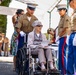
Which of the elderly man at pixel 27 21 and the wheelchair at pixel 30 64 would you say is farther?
the elderly man at pixel 27 21

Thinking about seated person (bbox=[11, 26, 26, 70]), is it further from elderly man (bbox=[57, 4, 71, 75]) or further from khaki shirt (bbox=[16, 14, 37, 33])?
elderly man (bbox=[57, 4, 71, 75])

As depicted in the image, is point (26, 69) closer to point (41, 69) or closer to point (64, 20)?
point (41, 69)

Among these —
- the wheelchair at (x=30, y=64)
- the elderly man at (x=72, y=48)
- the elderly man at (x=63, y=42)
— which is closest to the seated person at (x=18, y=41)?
the wheelchair at (x=30, y=64)

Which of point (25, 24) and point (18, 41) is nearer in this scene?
point (25, 24)

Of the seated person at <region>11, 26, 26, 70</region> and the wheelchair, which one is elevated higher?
the seated person at <region>11, 26, 26, 70</region>

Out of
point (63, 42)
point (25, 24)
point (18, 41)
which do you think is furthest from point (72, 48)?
point (18, 41)

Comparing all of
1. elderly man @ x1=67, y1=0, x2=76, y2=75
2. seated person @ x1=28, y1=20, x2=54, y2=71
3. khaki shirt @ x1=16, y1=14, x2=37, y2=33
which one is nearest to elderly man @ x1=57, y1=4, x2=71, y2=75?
seated person @ x1=28, y1=20, x2=54, y2=71

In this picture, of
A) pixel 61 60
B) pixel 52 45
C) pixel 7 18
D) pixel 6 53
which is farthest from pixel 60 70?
pixel 7 18

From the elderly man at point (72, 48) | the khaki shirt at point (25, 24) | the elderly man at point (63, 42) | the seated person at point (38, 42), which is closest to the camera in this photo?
the elderly man at point (72, 48)

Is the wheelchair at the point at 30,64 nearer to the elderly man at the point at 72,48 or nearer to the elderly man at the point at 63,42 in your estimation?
the elderly man at the point at 63,42

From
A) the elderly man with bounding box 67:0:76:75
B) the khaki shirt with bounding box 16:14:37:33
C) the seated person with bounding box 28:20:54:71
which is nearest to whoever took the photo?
the elderly man with bounding box 67:0:76:75

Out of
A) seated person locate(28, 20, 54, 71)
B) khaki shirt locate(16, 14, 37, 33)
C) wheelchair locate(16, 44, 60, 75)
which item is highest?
khaki shirt locate(16, 14, 37, 33)

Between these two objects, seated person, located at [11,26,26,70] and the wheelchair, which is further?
seated person, located at [11,26,26,70]

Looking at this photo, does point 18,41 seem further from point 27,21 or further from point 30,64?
point 30,64
